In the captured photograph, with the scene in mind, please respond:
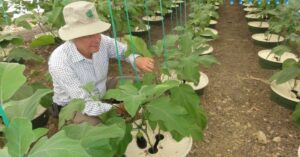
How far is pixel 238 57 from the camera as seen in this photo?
3.20 metres

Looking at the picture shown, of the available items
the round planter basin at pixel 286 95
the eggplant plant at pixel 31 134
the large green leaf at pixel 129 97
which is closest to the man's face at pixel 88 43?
the large green leaf at pixel 129 97

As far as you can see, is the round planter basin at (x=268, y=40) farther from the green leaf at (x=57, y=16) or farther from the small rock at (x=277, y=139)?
the green leaf at (x=57, y=16)

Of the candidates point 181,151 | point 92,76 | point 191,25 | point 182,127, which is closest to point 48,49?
point 191,25

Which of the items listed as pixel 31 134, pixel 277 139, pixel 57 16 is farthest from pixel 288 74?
pixel 31 134

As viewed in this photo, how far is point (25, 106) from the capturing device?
0.87 metres

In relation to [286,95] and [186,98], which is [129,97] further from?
[286,95]

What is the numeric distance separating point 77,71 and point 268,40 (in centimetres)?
226

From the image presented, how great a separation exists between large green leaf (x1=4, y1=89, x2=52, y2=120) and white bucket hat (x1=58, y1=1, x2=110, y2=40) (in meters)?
0.71

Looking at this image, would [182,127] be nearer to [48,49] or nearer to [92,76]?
[92,76]

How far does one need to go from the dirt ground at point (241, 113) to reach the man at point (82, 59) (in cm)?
63

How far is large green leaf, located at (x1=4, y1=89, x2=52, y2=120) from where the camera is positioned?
2.77ft

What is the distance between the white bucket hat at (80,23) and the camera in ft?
5.08

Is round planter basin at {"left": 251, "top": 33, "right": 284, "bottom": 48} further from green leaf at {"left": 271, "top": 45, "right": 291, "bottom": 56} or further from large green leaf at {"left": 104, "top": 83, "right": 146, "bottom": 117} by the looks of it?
large green leaf at {"left": 104, "top": 83, "right": 146, "bottom": 117}

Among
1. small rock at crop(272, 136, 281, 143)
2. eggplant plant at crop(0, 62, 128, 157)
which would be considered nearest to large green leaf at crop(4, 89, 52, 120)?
eggplant plant at crop(0, 62, 128, 157)
